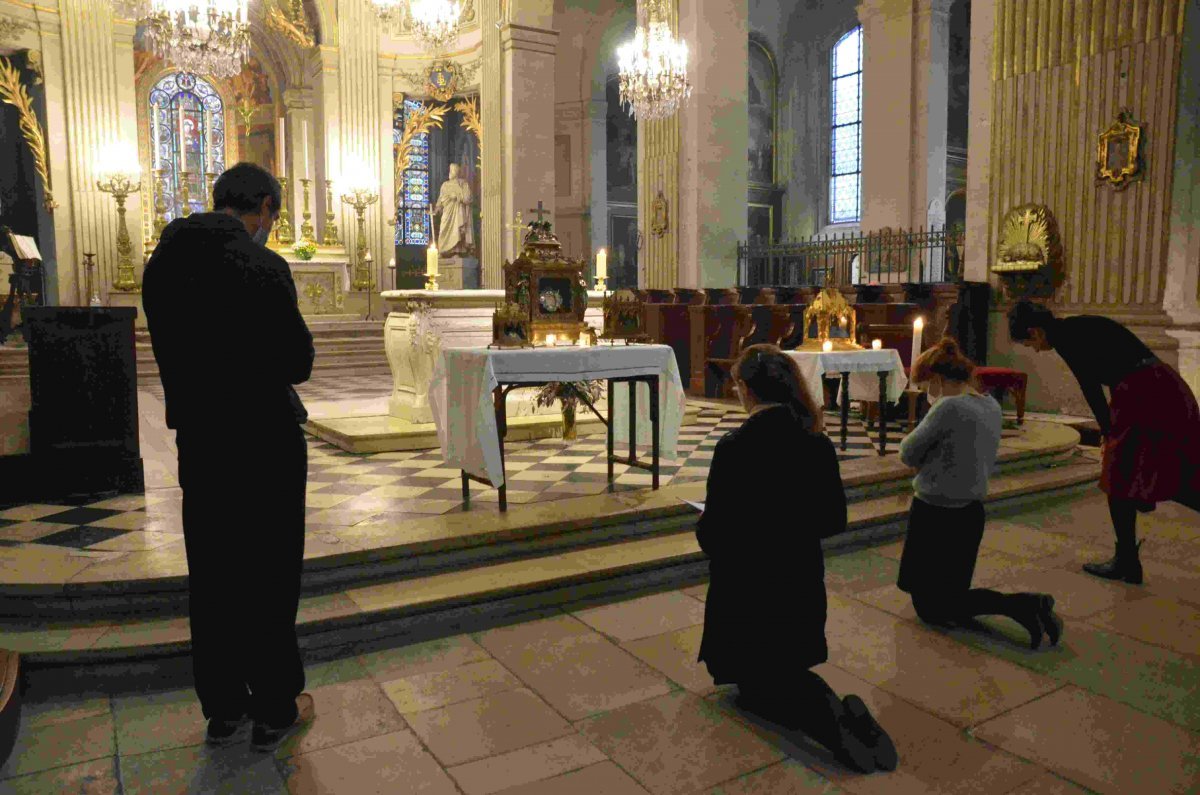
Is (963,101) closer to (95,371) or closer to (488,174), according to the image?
(488,174)

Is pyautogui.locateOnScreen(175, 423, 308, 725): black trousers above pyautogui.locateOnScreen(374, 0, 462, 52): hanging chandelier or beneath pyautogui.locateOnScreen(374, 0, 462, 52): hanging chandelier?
beneath

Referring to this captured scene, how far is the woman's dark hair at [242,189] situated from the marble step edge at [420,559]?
175 centimetres

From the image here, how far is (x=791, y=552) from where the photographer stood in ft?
9.37

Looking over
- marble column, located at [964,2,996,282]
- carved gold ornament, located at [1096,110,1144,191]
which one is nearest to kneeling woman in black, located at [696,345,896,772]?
carved gold ornament, located at [1096,110,1144,191]

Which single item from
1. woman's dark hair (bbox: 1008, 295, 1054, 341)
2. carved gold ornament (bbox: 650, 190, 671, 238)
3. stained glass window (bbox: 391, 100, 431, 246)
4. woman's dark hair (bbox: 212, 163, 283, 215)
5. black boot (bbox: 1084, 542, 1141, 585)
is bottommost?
black boot (bbox: 1084, 542, 1141, 585)

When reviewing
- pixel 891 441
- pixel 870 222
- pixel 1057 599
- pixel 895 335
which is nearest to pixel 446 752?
pixel 1057 599

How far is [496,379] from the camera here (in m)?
4.89

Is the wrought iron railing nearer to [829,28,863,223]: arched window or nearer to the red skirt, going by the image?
[829,28,863,223]: arched window

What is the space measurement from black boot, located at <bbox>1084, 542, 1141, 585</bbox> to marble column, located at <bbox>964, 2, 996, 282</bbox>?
238 inches

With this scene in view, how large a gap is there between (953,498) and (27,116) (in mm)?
16754

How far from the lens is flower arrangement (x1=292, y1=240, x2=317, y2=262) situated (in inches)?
642

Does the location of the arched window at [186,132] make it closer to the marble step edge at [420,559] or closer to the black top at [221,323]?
the marble step edge at [420,559]

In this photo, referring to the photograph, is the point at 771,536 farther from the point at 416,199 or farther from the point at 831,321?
the point at 416,199

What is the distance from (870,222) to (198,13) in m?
10.5
